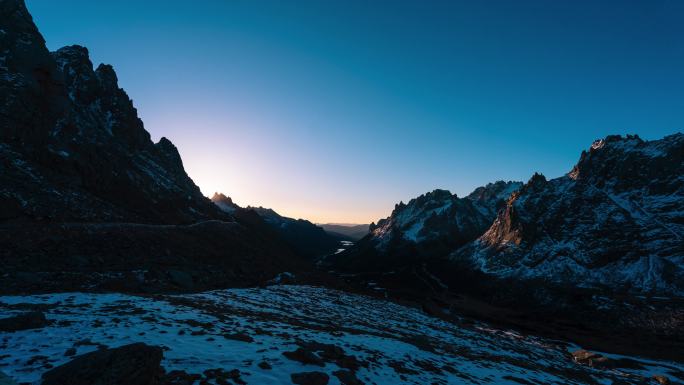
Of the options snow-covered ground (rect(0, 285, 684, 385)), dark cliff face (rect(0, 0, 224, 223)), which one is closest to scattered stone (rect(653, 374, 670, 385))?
snow-covered ground (rect(0, 285, 684, 385))

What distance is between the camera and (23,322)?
45.2 feet

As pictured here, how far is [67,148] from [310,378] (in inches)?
3214

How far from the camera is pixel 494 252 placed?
146m

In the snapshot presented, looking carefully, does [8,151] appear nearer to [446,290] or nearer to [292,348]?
[292,348]

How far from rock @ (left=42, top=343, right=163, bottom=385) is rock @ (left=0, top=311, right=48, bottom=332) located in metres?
5.85

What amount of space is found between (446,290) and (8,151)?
410 feet

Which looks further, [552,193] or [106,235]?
[552,193]

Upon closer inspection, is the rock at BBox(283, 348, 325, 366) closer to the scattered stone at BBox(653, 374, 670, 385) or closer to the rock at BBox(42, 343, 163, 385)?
the rock at BBox(42, 343, 163, 385)

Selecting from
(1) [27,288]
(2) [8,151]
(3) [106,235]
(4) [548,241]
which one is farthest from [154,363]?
(4) [548,241]

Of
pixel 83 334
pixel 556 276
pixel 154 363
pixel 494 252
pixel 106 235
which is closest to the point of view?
pixel 154 363

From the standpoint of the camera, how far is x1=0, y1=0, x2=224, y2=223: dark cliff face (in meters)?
52.2

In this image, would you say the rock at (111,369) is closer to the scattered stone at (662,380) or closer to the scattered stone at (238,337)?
the scattered stone at (238,337)

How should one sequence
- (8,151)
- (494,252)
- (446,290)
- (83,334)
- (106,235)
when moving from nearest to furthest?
1. (83,334)
2. (106,235)
3. (8,151)
4. (446,290)
5. (494,252)

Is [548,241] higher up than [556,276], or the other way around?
[548,241]
